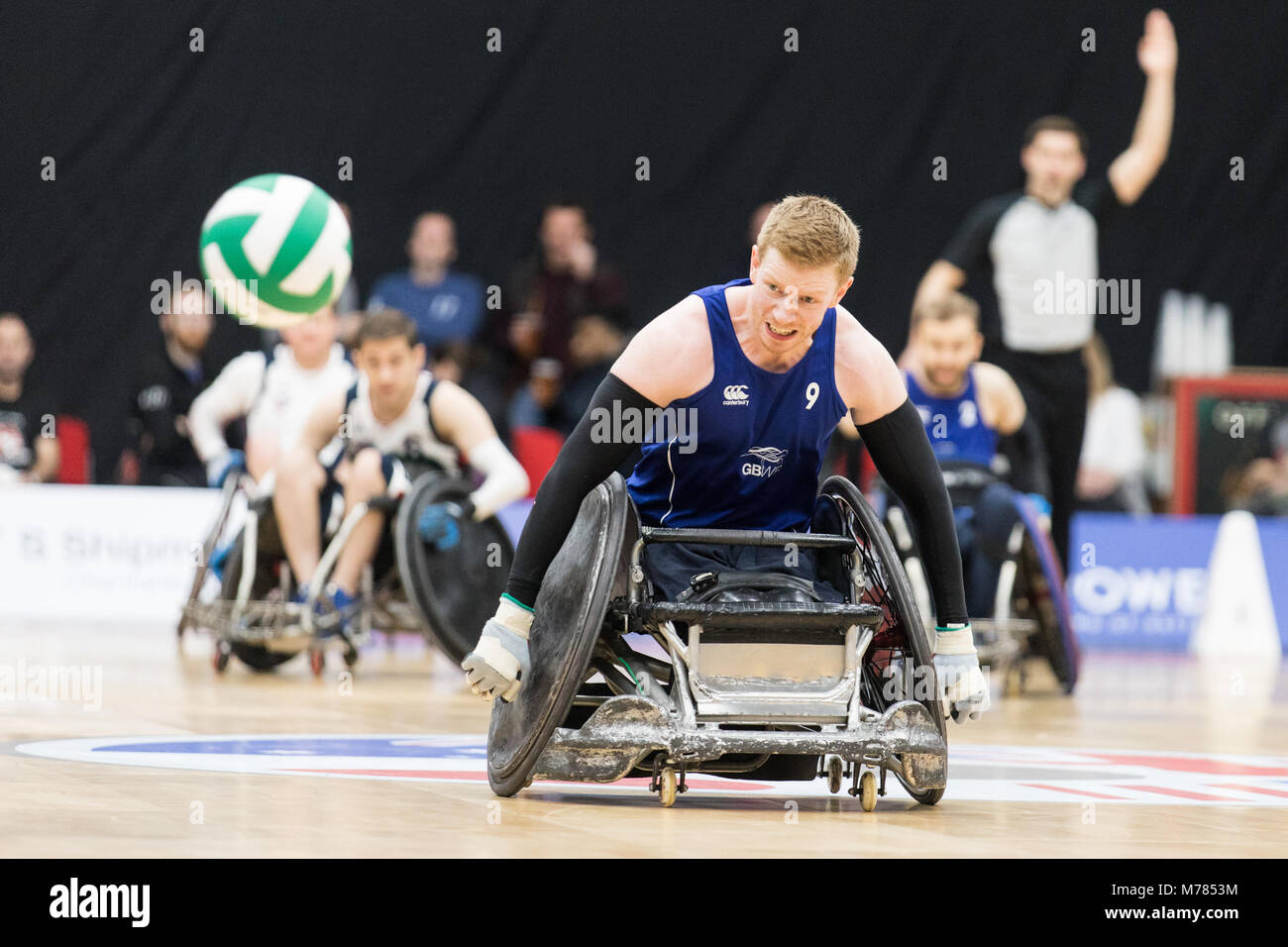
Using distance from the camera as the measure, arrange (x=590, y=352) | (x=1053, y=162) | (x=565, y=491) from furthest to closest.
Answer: (x=590, y=352) → (x=1053, y=162) → (x=565, y=491)

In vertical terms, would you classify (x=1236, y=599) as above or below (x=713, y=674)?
below

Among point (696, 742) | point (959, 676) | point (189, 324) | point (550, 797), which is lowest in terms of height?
point (550, 797)

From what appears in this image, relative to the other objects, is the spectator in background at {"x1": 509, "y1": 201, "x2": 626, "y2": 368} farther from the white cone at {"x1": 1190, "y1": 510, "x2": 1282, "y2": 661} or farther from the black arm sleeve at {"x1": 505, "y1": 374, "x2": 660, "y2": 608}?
the black arm sleeve at {"x1": 505, "y1": 374, "x2": 660, "y2": 608}

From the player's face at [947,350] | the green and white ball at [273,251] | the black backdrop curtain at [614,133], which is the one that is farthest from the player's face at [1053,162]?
the black backdrop curtain at [614,133]

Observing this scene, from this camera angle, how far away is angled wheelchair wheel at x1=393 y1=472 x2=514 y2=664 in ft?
25.0

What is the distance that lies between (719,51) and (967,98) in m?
1.88

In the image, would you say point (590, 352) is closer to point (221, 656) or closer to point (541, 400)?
point (541, 400)

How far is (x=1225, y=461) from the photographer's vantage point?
44.0 ft

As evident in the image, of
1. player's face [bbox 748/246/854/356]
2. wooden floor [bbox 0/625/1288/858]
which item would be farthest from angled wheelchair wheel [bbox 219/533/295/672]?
player's face [bbox 748/246/854/356]

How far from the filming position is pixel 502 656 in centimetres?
423

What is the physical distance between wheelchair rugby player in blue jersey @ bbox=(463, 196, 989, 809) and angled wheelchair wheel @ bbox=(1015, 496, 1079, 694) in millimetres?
3767

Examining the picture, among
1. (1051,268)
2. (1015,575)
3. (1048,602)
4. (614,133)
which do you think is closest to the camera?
(1048,602)

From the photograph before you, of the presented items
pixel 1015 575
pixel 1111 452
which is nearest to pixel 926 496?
pixel 1015 575

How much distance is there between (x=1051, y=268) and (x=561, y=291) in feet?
11.8
